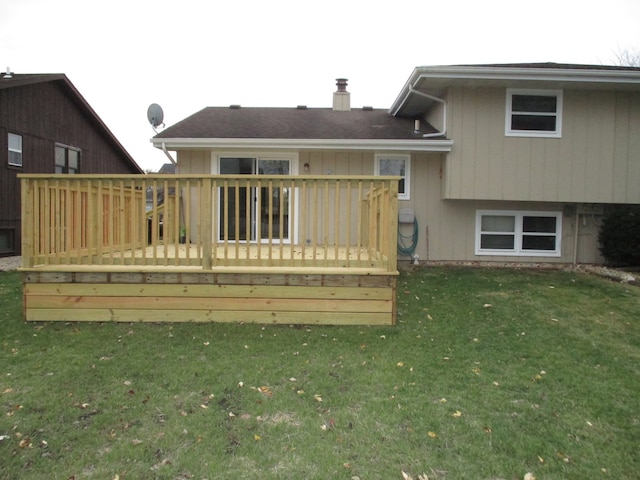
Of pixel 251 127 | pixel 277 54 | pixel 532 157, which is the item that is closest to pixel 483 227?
pixel 532 157

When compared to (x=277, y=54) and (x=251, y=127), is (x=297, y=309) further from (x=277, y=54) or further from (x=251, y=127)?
(x=277, y=54)

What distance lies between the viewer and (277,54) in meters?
14.9

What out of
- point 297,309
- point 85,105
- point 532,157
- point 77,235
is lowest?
point 297,309


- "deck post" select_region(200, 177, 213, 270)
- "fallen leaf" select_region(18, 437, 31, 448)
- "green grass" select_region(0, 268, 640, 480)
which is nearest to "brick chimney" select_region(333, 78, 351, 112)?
"deck post" select_region(200, 177, 213, 270)

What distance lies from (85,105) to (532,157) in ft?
43.4

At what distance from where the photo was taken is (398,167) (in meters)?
8.67

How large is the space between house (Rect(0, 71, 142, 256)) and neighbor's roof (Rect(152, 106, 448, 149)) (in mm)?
4935

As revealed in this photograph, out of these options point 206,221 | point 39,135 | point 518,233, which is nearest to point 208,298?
point 206,221

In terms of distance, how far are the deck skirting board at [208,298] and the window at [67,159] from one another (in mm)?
10112

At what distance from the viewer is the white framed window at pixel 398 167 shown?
339 inches

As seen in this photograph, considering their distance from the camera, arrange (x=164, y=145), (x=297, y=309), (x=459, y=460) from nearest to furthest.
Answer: (x=459, y=460) → (x=297, y=309) → (x=164, y=145)

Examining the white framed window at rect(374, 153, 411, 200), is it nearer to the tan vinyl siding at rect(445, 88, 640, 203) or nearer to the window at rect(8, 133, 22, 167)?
the tan vinyl siding at rect(445, 88, 640, 203)

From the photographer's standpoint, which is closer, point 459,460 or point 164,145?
point 459,460

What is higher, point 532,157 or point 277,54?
point 277,54
